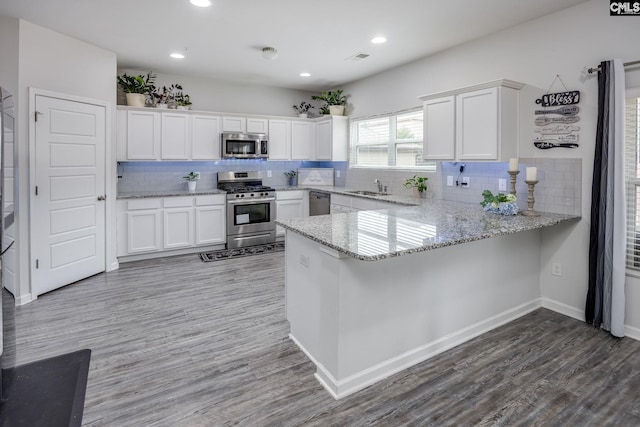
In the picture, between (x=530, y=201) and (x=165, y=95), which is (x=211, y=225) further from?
(x=530, y=201)

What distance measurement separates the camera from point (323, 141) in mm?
6344

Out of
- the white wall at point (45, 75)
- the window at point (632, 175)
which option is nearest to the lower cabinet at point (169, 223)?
the white wall at point (45, 75)

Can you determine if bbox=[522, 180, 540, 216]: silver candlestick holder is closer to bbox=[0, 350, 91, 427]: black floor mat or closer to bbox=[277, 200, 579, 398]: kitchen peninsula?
bbox=[277, 200, 579, 398]: kitchen peninsula

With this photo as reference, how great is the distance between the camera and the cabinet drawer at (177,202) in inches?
203

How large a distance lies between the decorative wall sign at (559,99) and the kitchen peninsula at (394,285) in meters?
1.00

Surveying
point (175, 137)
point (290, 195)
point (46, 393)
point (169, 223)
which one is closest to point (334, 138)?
point (290, 195)

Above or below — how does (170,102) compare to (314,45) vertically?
below

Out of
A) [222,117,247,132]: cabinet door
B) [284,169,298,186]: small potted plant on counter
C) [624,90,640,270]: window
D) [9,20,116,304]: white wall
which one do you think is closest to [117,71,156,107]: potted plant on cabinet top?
[9,20,116,304]: white wall

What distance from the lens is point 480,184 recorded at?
13.1 ft

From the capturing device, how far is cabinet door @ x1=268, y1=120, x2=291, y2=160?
20.4 ft

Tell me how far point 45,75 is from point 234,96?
9.26 feet

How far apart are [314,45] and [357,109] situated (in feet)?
6.28

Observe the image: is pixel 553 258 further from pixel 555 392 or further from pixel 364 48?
pixel 364 48

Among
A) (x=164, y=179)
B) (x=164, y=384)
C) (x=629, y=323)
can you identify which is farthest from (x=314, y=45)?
(x=629, y=323)
